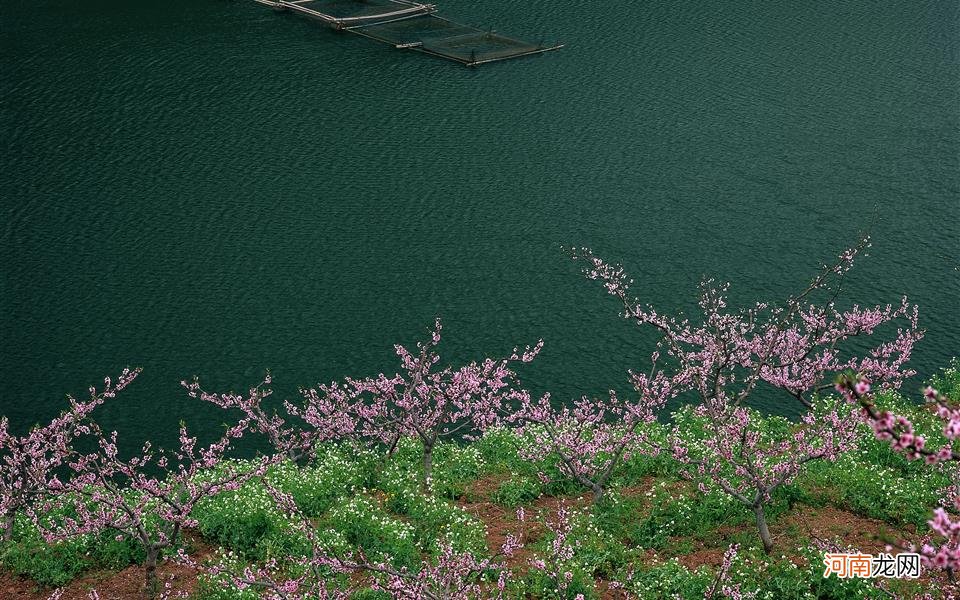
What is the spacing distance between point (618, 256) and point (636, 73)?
17.3m

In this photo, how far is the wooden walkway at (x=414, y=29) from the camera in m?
49.6

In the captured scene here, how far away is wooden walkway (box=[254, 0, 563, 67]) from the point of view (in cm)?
4956

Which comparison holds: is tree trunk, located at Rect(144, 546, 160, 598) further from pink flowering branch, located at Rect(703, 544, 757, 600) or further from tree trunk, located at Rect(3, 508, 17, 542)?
pink flowering branch, located at Rect(703, 544, 757, 600)

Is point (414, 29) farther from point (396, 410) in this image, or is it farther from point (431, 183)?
point (396, 410)

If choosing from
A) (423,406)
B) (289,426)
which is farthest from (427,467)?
(289,426)

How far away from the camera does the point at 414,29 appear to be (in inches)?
2109

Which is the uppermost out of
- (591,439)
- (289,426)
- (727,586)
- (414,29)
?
(414,29)

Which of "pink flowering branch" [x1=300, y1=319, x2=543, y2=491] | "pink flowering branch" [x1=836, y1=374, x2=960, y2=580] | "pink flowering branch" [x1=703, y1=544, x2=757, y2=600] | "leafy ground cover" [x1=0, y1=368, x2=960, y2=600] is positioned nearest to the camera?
"pink flowering branch" [x1=836, y1=374, x2=960, y2=580]

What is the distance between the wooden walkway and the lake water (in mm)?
1019

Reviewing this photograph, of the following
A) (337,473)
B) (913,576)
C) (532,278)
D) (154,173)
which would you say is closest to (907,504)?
(913,576)

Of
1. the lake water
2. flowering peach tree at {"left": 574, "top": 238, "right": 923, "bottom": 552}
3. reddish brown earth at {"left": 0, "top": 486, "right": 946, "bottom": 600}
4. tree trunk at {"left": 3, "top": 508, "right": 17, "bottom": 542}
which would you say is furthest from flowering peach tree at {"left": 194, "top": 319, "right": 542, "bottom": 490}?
tree trunk at {"left": 3, "top": 508, "right": 17, "bottom": 542}

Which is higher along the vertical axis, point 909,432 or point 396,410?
point 909,432

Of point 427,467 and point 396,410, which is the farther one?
point 396,410

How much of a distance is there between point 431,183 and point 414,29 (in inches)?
745
